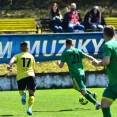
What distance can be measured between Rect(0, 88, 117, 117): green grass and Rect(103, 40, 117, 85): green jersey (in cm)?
309

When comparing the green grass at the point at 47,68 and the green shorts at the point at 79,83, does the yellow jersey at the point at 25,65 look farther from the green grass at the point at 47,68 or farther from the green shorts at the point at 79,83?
the green grass at the point at 47,68

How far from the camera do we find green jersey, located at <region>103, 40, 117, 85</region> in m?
9.24

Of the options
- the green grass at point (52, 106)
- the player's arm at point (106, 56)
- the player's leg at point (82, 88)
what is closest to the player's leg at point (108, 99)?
the player's arm at point (106, 56)

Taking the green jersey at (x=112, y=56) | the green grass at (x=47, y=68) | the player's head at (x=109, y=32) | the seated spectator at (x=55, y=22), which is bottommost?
the green grass at (x=47, y=68)

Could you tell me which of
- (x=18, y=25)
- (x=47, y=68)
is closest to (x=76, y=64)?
(x=47, y=68)

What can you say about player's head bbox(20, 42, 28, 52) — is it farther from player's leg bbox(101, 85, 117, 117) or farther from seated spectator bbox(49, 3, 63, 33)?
seated spectator bbox(49, 3, 63, 33)

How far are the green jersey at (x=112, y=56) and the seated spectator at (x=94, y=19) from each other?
43.3ft

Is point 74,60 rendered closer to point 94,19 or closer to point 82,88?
point 82,88

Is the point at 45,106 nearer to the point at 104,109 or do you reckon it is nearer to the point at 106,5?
the point at 104,109

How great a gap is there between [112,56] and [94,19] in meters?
13.6

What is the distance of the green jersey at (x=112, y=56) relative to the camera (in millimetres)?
9242

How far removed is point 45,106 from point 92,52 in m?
6.43

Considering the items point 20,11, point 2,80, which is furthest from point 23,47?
point 20,11

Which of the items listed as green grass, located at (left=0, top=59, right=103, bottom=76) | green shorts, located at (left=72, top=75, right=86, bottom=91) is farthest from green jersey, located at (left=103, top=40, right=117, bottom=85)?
green grass, located at (left=0, top=59, right=103, bottom=76)
